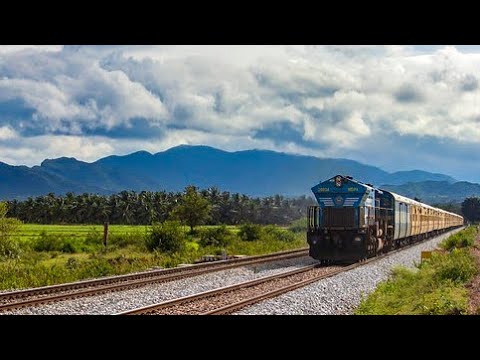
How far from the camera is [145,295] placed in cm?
1141

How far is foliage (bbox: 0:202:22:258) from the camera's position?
61.2 ft

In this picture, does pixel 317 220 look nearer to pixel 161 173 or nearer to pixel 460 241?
pixel 460 241

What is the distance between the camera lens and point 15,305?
959 cm

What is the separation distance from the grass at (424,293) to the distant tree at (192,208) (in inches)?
585

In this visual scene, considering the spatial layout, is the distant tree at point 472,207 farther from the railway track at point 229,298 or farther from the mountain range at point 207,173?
the railway track at point 229,298

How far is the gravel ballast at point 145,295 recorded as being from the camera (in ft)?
32.0

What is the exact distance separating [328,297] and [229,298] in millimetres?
1966

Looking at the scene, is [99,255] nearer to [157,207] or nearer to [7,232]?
[7,232]

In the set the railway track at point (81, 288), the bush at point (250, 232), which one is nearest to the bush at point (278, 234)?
the bush at point (250, 232)

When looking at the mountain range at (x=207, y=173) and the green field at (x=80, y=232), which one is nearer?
the mountain range at (x=207, y=173)

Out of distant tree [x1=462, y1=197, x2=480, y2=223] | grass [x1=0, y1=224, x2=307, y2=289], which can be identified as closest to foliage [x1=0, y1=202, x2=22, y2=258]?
grass [x1=0, y1=224, x2=307, y2=289]
